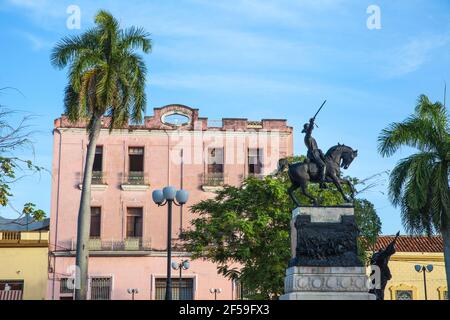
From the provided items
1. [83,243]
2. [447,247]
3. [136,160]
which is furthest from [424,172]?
[136,160]

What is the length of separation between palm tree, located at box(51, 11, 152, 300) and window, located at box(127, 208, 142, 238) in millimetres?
12527

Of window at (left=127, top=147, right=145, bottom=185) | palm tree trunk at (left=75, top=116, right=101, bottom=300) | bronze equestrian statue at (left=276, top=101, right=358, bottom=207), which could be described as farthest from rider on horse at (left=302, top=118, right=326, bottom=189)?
window at (left=127, top=147, right=145, bottom=185)

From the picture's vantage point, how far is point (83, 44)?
84.5 feet

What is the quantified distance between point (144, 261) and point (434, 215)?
18.4 metres

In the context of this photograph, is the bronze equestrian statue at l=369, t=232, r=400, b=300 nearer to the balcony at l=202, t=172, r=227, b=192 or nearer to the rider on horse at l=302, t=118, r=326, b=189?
the rider on horse at l=302, t=118, r=326, b=189

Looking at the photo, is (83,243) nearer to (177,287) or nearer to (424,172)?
(424,172)

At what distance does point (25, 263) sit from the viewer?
1432 inches

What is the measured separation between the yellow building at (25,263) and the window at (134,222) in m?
4.27

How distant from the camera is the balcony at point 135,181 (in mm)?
37406

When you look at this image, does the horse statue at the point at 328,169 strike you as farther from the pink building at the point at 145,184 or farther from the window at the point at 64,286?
the window at the point at 64,286

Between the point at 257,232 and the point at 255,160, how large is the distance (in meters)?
12.7

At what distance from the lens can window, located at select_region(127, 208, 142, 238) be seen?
37406 mm

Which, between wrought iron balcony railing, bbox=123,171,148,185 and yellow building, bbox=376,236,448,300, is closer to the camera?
wrought iron balcony railing, bbox=123,171,148,185

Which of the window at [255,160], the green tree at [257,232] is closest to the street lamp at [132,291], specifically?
the window at [255,160]
